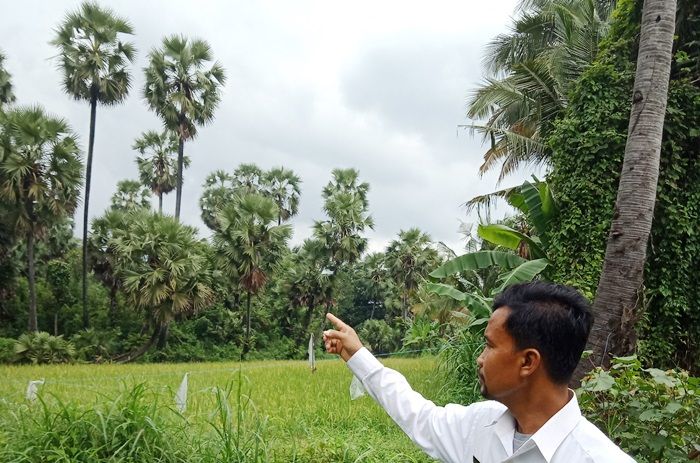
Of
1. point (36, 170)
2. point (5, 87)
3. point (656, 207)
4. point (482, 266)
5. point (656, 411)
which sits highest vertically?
point (5, 87)

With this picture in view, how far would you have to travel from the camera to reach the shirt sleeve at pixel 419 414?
1530mm

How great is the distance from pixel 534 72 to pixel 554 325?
11315mm

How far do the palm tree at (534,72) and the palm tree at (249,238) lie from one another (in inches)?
353

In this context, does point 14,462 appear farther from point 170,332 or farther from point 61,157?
point 170,332

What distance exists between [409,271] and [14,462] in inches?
1069

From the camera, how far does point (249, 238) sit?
21.0 m

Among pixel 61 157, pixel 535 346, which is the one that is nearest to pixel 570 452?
pixel 535 346

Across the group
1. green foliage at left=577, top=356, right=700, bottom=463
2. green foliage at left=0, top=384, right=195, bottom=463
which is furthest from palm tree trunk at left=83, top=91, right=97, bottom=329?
green foliage at left=577, top=356, right=700, bottom=463

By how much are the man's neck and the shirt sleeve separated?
0.52 ft

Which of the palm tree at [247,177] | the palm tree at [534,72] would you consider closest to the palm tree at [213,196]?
the palm tree at [247,177]

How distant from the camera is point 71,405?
350cm

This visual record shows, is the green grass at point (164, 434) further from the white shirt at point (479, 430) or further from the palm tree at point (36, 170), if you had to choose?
the palm tree at point (36, 170)

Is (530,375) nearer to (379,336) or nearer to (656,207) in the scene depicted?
(656,207)

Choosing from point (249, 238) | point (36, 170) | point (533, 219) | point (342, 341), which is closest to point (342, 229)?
point (249, 238)
